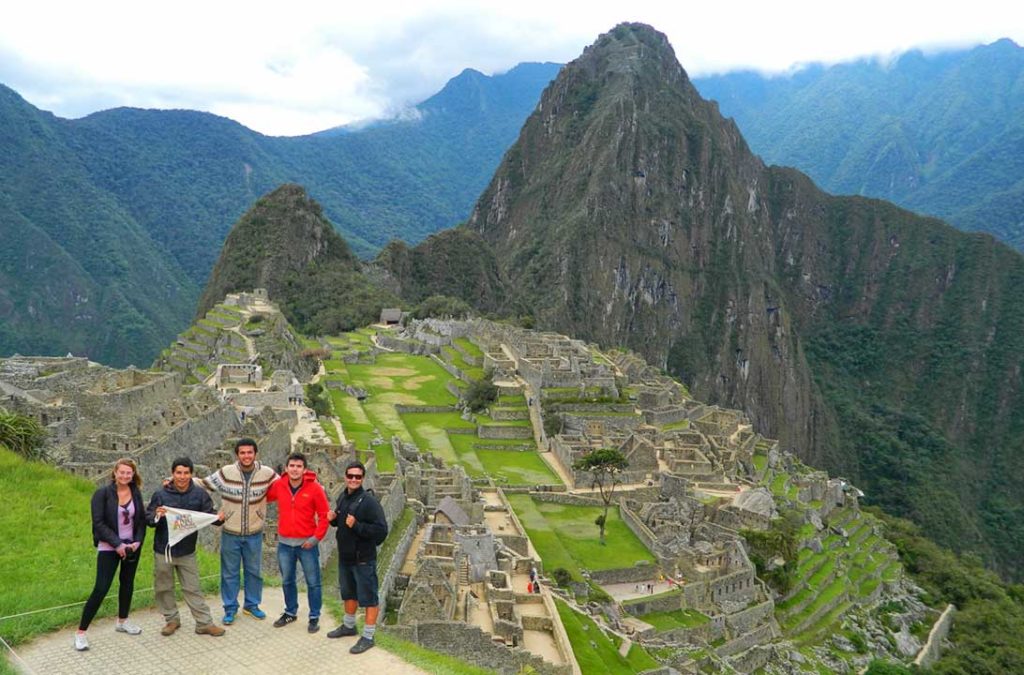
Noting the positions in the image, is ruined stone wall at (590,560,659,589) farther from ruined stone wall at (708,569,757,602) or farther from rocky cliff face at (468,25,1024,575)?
rocky cliff face at (468,25,1024,575)

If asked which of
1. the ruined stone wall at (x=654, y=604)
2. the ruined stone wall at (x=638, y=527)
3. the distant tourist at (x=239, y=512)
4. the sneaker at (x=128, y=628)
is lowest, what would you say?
the ruined stone wall at (x=654, y=604)

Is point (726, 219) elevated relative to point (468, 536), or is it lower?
elevated

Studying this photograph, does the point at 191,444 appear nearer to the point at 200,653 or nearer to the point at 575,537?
the point at 200,653

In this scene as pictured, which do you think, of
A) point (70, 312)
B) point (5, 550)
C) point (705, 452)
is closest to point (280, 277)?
point (70, 312)

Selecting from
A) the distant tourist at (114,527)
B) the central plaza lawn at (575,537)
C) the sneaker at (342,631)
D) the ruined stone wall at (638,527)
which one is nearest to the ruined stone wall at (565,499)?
the central plaza lawn at (575,537)

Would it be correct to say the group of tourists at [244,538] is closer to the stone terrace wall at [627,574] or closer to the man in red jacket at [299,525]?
the man in red jacket at [299,525]

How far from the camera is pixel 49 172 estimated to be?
364ft

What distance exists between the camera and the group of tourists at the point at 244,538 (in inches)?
386

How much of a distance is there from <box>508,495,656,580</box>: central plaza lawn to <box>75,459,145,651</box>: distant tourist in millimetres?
19056

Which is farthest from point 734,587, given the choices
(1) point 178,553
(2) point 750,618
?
(1) point 178,553

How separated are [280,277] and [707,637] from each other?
79.3 metres

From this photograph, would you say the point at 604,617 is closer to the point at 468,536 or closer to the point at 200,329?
the point at 468,536

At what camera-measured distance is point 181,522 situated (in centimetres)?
998

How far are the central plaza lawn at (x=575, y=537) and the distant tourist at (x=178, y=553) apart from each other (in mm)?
18017
